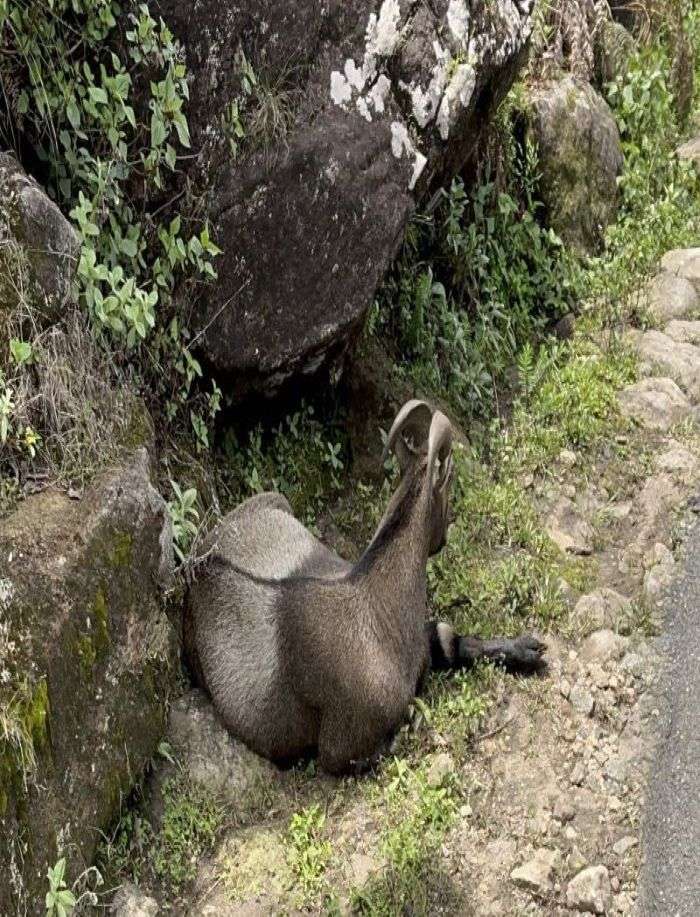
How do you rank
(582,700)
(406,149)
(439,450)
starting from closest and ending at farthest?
1. (439,450)
2. (582,700)
3. (406,149)

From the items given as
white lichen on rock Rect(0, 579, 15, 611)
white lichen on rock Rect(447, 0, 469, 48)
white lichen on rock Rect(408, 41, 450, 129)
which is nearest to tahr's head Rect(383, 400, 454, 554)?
white lichen on rock Rect(408, 41, 450, 129)

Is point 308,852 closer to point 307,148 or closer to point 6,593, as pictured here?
point 6,593

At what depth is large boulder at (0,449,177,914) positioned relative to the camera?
4.73 metres

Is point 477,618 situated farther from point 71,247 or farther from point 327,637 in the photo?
point 71,247

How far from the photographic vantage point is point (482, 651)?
654cm

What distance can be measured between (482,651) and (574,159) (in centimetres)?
455

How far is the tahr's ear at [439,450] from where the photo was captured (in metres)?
5.97

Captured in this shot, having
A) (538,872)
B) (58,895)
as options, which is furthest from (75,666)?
(538,872)

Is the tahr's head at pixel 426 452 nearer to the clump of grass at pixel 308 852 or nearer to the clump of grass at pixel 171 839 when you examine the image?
the clump of grass at pixel 308 852

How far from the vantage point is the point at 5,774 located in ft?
15.2

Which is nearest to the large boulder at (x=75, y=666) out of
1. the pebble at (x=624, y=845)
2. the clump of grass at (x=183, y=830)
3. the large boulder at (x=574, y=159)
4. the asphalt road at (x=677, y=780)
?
the clump of grass at (x=183, y=830)

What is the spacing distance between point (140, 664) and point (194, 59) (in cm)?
310

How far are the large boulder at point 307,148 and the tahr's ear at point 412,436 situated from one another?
3.08 ft

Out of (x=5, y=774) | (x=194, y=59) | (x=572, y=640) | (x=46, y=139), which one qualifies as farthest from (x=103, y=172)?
(x=572, y=640)
